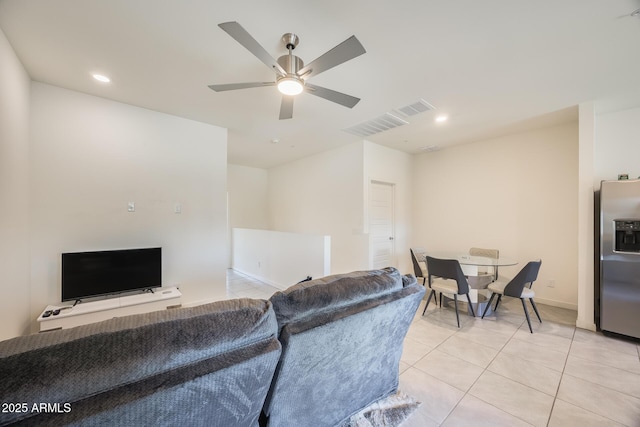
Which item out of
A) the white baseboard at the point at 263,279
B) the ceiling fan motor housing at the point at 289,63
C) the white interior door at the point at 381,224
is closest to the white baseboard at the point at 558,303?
the white interior door at the point at 381,224

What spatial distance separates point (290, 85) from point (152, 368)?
193 centimetres

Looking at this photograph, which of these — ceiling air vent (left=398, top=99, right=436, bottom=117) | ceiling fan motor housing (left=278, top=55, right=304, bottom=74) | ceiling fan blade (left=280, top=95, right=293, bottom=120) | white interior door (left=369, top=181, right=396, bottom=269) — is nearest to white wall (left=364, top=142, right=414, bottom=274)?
white interior door (left=369, top=181, right=396, bottom=269)

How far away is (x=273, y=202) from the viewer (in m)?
6.93

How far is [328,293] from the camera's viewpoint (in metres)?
1.36

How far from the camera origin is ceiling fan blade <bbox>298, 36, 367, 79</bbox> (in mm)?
1586

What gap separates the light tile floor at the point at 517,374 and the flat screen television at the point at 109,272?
10.2ft

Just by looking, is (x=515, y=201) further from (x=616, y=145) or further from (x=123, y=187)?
(x=123, y=187)

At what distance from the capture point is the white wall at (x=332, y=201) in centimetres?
460

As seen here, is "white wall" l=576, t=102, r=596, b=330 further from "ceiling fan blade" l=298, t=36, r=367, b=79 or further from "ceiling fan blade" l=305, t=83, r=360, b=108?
"ceiling fan blade" l=298, t=36, r=367, b=79

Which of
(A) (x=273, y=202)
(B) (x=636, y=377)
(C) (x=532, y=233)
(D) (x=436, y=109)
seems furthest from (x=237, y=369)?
(A) (x=273, y=202)

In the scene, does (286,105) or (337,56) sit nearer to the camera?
(337,56)

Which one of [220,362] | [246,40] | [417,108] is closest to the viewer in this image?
[220,362]

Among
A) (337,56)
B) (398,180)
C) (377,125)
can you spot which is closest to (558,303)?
(398,180)

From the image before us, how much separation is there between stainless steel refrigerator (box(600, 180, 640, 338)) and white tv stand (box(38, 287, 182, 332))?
16.2 ft
